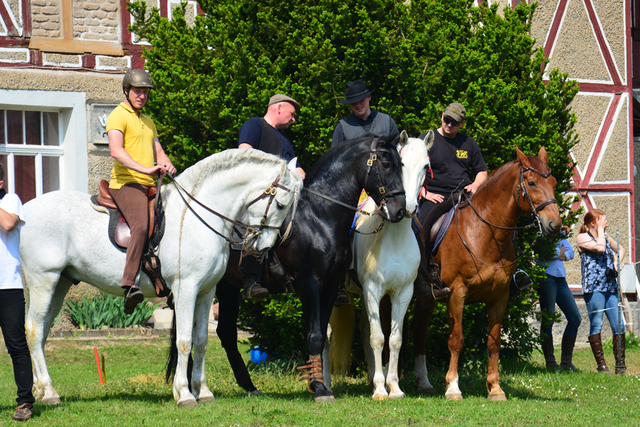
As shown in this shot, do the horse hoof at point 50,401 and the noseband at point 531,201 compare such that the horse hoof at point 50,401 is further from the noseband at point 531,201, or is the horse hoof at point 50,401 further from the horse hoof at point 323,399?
the noseband at point 531,201

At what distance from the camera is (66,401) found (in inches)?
263

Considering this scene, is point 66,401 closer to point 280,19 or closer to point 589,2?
point 280,19

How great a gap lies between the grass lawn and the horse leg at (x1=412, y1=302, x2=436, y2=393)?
0.15 meters

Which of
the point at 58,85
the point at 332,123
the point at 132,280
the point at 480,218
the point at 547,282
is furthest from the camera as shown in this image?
the point at 58,85

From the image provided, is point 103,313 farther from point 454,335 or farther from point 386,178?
point 386,178

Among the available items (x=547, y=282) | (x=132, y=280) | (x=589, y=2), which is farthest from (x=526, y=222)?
(x=589, y=2)

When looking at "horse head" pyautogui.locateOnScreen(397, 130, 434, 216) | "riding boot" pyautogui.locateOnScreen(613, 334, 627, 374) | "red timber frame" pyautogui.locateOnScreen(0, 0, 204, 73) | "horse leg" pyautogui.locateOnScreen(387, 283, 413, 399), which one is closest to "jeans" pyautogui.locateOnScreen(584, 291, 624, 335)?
"riding boot" pyautogui.locateOnScreen(613, 334, 627, 374)

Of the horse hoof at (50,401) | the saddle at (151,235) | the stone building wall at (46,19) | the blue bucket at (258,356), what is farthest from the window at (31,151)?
the horse hoof at (50,401)

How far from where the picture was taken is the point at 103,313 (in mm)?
12250

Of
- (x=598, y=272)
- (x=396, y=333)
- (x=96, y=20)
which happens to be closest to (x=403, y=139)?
(x=396, y=333)

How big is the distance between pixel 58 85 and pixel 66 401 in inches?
285

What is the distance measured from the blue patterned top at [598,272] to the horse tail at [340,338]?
4240 mm

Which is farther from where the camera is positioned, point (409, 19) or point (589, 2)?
point (589, 2)

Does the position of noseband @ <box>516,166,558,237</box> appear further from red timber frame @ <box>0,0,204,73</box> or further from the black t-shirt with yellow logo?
red timber frame @ <box>0,0,204,73</box>
